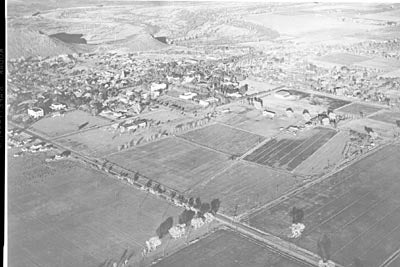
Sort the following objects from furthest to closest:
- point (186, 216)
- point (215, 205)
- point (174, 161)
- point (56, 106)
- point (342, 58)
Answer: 1. point (342, 58)
2. point (56, 106)
3. point (174, 161)
4. point (215, 205)
5. point (186, 216)

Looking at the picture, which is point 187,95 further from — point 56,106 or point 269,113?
point 56,106

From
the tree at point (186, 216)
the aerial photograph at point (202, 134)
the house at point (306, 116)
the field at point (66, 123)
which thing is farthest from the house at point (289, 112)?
the field at point (66, 123)

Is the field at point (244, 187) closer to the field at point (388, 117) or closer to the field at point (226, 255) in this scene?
the field at point (226, 255)

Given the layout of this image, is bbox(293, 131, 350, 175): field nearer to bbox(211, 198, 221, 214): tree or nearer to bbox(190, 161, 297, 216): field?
bbox(190, 161, 297, 216): field

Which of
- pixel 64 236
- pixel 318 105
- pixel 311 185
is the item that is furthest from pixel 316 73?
pixel 64 236

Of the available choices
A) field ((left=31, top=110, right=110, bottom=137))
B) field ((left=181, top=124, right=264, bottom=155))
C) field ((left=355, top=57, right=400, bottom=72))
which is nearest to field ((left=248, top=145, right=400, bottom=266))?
field ((left=181, top=124, right=264, bottom=155))

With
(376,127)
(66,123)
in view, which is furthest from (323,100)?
(66,123)
